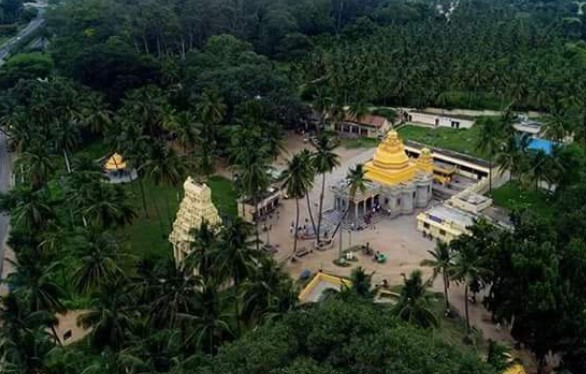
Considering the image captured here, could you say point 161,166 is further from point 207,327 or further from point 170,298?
point 207,327

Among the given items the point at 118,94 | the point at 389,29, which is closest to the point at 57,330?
the point at 118,94

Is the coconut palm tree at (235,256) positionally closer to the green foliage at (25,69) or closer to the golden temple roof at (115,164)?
the golden temple roof at (115,164)

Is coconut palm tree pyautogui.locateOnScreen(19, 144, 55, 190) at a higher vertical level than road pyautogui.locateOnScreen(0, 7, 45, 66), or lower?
higher

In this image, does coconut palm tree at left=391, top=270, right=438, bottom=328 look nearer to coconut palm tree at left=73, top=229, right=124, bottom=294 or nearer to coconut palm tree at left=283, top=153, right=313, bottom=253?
coconut palm tree at left=73, top=229, right=124, bottom=294

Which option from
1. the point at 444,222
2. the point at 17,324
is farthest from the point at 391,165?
the point at 17,324

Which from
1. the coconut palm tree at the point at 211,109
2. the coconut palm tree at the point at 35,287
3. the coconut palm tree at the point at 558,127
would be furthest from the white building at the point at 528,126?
the coconut palm tree at the point at 35,287

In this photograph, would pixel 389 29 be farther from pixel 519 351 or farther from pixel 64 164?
pixel 519 351

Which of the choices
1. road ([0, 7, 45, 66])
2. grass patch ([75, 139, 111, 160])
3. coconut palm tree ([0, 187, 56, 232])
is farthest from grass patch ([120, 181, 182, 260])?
road ([0, 7, 45, 66])
